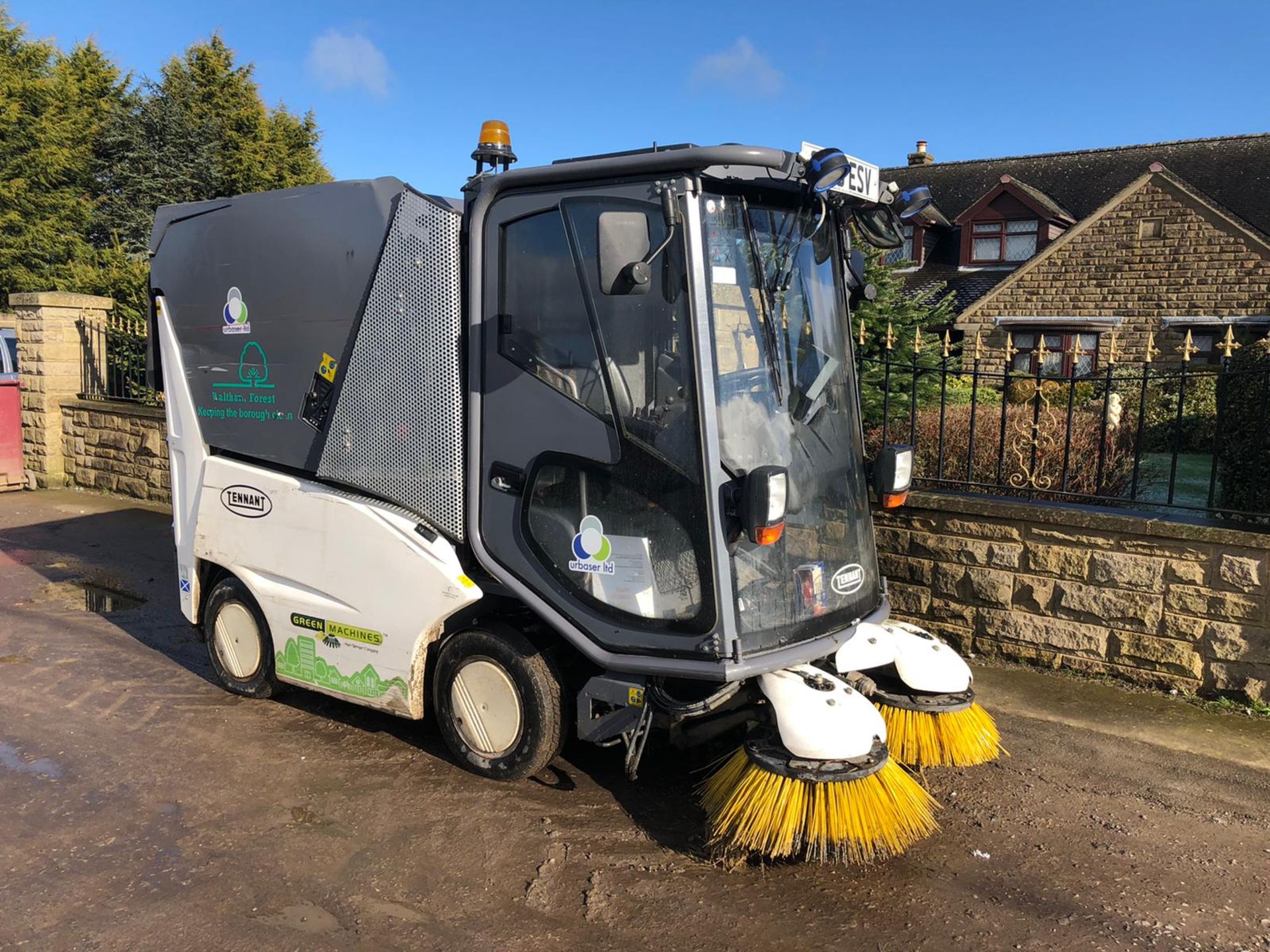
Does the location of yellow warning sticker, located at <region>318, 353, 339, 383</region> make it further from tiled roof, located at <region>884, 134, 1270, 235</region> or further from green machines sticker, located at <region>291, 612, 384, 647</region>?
tiled roof, located at <region>884, 134, 1270, 235</region>

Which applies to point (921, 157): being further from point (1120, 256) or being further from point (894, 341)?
point (894, 341)

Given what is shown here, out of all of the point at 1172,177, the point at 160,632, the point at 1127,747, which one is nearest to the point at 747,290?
the point at 1127,747

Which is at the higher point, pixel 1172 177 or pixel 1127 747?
pixel 1172 177

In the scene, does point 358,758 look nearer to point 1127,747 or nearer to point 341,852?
point 341,852

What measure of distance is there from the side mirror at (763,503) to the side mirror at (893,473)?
42.4 inches

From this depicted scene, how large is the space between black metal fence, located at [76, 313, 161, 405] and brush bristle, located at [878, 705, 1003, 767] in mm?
9593

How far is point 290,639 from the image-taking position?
4453 mm

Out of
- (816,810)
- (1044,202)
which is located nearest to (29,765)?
(816,810)

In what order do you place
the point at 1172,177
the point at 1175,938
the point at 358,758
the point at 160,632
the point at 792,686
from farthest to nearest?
the point at 1172,177, the point at 160,632, the point at 358,758, the point at 792,686, the point at 1175,938

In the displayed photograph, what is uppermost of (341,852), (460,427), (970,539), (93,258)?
(93,258)

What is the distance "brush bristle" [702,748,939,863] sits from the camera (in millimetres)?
3127

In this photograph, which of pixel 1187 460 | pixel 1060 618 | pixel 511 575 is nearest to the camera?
pixel 511 575

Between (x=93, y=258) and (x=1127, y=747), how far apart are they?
24.6m

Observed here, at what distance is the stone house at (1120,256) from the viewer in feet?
63.0
